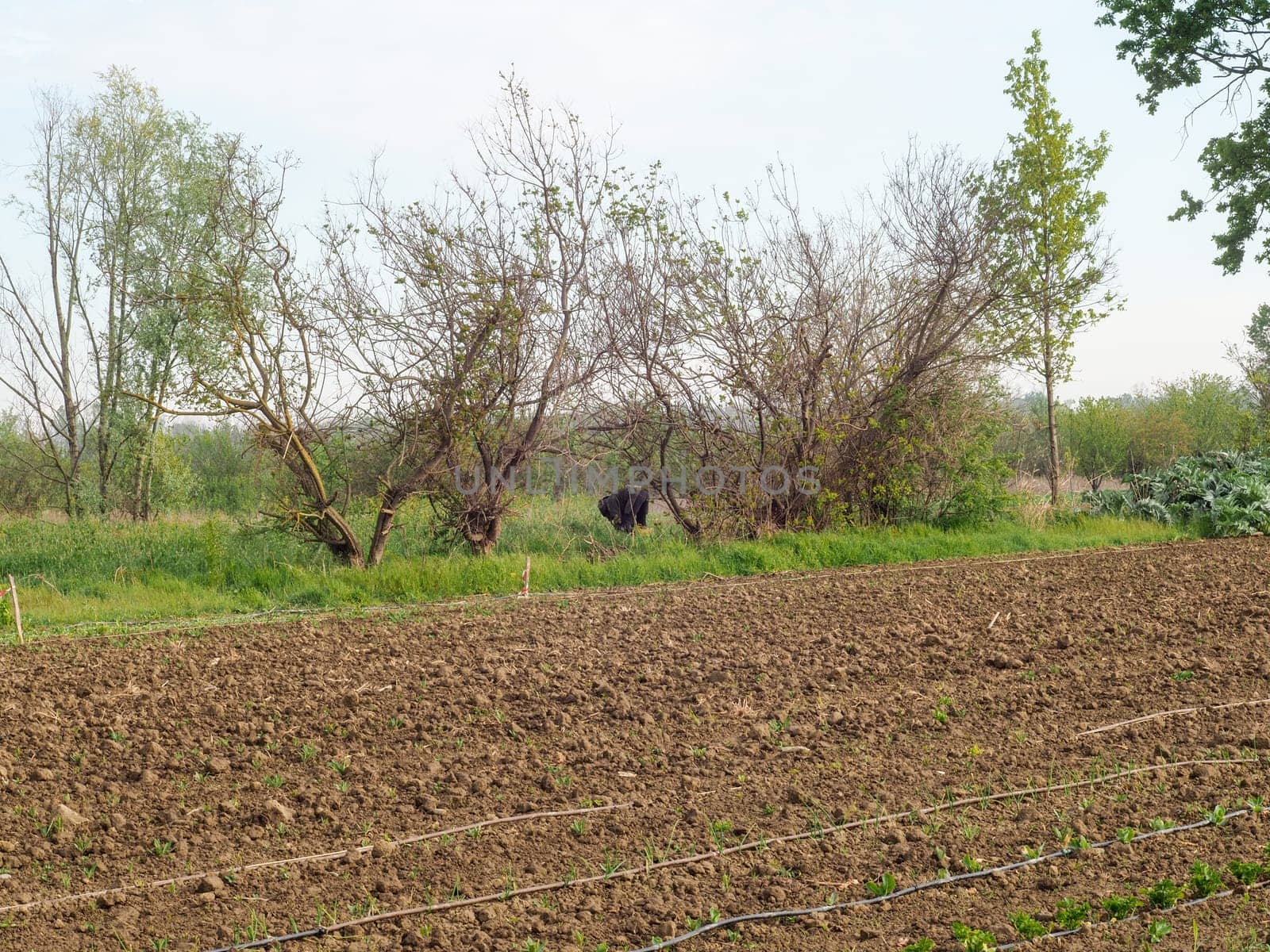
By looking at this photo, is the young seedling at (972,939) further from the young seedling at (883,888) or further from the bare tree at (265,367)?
the bare tree at (265,367)

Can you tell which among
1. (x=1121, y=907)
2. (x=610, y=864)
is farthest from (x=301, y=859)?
(x=1121, y=907)

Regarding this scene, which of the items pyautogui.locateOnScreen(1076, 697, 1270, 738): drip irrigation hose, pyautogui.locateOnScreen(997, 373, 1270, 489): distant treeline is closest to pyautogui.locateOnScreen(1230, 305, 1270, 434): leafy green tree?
pyautogui.locateOnScreen(997, 373, 1270, 489): distant treeline

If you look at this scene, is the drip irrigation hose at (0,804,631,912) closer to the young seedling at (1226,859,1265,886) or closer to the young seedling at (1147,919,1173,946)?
the young seedling at (1147,919,1173,946)

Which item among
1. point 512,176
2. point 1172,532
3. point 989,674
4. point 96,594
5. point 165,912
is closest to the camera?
point 165,912

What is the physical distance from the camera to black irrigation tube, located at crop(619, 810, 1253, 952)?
3832mm

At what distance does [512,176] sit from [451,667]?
262 inches

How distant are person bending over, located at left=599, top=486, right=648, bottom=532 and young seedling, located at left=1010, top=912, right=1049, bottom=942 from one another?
9.71m

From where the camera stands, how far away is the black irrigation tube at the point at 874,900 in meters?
3.83

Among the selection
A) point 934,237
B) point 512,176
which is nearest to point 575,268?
point 512,176

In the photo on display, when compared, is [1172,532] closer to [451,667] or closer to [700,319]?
[700,319]

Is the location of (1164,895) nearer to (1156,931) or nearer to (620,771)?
(1156,931)

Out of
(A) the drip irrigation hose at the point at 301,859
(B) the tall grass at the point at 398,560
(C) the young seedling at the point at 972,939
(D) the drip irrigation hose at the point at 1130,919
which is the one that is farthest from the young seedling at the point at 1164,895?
(B) the tall grass at the point at 398,560

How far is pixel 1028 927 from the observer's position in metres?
3.77

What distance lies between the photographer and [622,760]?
18.9 feet
